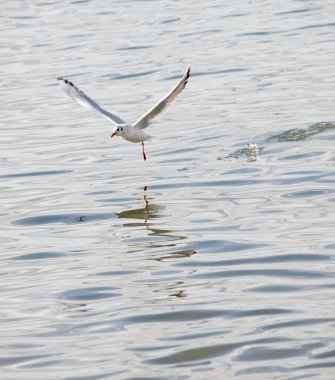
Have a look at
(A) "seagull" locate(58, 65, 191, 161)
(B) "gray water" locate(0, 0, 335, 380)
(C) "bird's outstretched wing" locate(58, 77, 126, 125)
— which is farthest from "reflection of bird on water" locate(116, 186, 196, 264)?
(C) "bird's outstretched wing" locate(58, 77, 126, 125)

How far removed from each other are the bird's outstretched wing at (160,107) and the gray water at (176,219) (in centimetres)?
36

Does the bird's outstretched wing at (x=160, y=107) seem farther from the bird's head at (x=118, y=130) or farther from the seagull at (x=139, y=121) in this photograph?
the bird's head at (x=118, y=130)

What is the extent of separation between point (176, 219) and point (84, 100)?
128 inches

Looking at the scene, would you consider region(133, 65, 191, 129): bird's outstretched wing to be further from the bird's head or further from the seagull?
the bird's head

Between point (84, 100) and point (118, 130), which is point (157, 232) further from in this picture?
point (84, 100)

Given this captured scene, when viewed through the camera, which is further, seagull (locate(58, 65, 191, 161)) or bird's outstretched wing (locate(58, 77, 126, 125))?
bird's outstretched wing (locate(58, 77, 126, 125))

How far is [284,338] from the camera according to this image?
7.76 m

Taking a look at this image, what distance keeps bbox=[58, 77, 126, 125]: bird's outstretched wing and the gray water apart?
63cm

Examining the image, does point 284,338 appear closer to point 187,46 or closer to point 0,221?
point 0,221

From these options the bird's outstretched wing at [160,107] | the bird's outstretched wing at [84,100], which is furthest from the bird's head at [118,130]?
the bird's outstretched wing at [84,100]

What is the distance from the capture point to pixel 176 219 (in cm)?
1160

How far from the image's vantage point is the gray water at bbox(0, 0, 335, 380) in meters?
7.82

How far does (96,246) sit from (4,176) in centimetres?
390

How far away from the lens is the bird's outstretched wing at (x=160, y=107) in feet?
42.5
